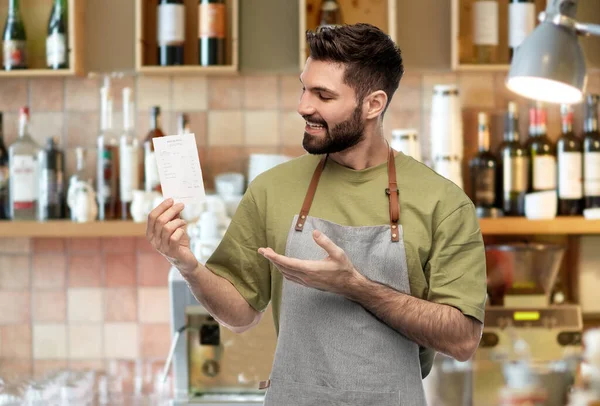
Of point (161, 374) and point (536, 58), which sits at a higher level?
point (536, 58)

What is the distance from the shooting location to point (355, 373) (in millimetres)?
1476

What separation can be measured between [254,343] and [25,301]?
103 centimetres

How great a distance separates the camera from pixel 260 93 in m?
3.11

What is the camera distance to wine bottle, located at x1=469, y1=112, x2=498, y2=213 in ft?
9.41

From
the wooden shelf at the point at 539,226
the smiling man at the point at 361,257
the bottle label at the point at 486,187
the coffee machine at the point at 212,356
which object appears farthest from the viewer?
the bottle label at the point at 486,187

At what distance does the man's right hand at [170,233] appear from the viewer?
1.39 meters

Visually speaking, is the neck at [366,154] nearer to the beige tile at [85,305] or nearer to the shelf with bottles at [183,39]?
the shelf with bottles at [183,39]

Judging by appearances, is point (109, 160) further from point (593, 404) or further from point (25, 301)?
point (593, 404)

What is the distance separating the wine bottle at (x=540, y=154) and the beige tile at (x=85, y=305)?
1.54m

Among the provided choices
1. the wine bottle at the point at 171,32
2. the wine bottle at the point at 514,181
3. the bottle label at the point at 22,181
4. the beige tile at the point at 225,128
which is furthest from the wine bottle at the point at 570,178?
the bottle label at the point at 22,181

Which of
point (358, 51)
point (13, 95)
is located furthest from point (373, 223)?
point (13, 95)

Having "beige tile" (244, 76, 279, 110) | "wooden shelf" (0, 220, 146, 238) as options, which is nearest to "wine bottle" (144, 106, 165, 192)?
"wooden shelf" (0, 220, 146, 238)

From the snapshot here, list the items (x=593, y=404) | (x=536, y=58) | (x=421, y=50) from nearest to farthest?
(x=536, y=58), (x=593, y=404), (x=421, y=50)

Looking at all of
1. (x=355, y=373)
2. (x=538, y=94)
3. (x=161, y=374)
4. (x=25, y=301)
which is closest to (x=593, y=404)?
(x=538, y=94)
